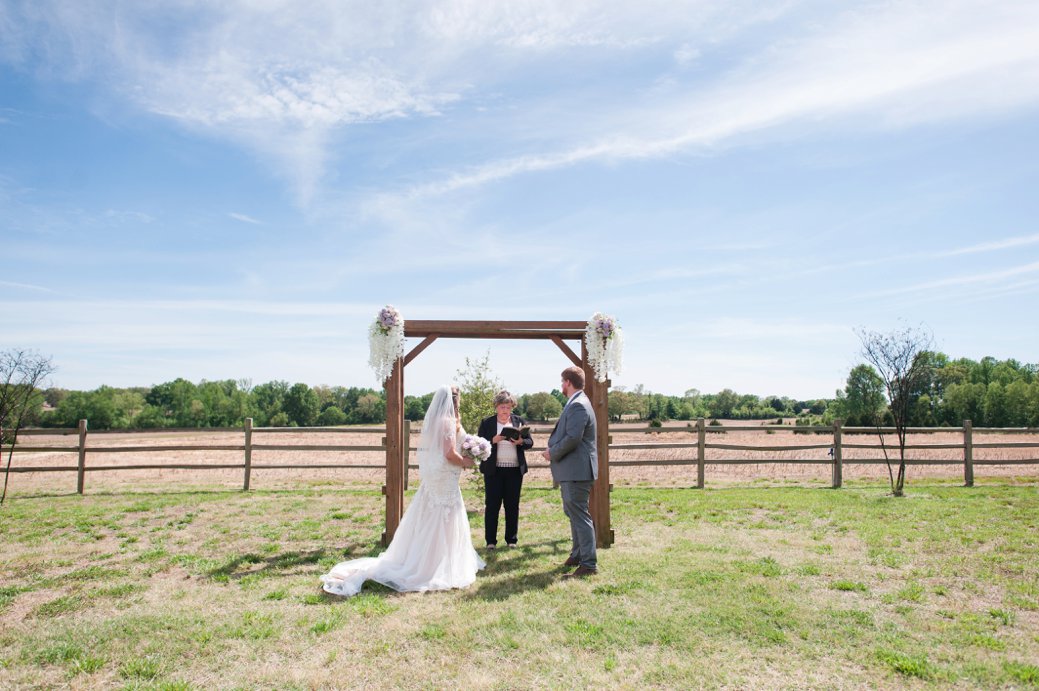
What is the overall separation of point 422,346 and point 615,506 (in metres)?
4.67

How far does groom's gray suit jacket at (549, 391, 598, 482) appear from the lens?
22.0ft

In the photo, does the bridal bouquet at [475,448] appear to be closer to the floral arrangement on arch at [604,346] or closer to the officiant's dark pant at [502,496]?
the officiant's dark pant at [502,496]

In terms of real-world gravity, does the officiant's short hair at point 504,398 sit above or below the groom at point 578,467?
above

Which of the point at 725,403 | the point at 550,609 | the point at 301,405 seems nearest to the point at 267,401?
the point at 301,405

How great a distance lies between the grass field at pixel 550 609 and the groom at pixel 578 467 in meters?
0.50

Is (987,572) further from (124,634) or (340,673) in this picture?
(124,634)

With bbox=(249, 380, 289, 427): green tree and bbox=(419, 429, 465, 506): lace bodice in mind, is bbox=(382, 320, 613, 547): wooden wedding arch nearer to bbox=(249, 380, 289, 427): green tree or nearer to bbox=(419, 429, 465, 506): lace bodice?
bbox=(419, 429, 465, 506): lace bodice

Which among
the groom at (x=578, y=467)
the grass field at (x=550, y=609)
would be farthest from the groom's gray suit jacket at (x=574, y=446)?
the grass field at (x=550, y=609)

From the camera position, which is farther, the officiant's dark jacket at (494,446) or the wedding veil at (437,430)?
the officiant's dark jacket at (494,446)

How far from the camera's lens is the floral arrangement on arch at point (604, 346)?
27.0ft

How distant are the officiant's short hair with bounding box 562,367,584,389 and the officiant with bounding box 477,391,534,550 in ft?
3.28

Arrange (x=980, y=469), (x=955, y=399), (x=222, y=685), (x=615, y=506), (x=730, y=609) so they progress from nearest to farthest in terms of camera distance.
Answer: (x=222, y=685) < (x=730, y=609) < (x=615, y=506) < (x=980, y=469) < (x=955, y=399)

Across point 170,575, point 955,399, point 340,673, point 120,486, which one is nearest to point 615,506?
point 170,575

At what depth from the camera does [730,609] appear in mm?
5379
